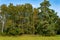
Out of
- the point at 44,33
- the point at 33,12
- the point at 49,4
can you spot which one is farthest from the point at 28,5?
the point at 44,33

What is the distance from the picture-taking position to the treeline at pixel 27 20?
38.3 metres

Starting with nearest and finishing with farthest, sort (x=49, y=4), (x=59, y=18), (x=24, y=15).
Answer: (x=49, y=4), (x=24, y=15), (x=59, y=18)

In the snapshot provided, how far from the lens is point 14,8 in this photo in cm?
4222

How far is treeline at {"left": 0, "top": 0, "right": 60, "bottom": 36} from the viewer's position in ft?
126

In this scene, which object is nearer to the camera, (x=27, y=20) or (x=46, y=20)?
(x=46, y=20)

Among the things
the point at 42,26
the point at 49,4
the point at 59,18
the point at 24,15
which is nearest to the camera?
the point at 42,26

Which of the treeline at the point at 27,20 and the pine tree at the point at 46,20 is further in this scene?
the treeline at the point at 27,20

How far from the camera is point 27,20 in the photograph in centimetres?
4228

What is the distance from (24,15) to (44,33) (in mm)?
7636

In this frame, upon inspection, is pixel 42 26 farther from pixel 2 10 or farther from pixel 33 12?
pixel 2 10

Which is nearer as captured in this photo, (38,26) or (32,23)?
(38,26)

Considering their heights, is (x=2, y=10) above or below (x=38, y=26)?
above

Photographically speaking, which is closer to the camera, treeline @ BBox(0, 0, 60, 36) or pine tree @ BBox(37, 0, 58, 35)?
pine tree @ BBox(37, 0, 58, 35)

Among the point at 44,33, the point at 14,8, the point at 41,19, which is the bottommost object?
the point at 44,33
